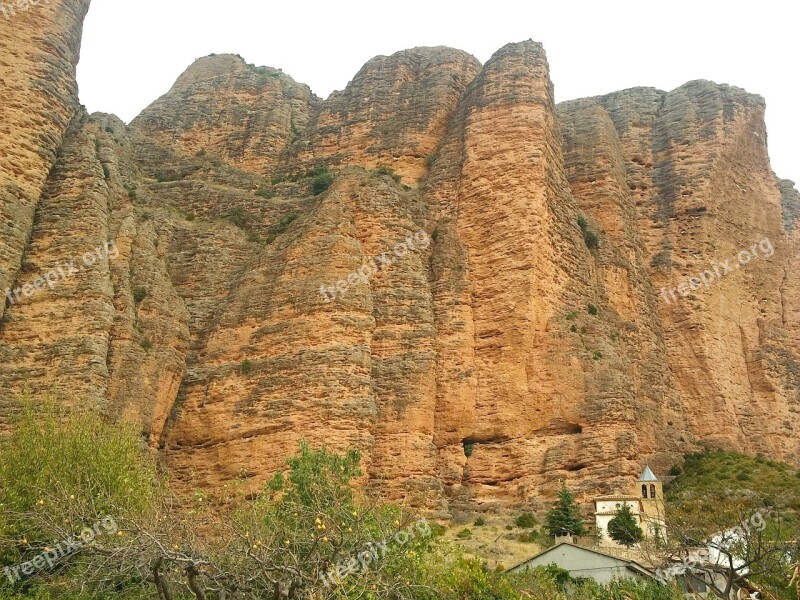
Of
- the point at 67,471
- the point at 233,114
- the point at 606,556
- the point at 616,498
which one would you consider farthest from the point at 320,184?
the point at 606,556

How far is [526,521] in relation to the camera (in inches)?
1309

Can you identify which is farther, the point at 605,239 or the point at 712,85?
the point at 712,85

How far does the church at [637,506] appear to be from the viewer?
32562 mm

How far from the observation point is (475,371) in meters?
38.1

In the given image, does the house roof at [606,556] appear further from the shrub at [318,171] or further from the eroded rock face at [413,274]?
the shrub at [318,171]

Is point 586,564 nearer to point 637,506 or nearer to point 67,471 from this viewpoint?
point 637,506

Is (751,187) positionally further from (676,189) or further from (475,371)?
(475,371)

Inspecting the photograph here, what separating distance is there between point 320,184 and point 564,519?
20705 millimetres

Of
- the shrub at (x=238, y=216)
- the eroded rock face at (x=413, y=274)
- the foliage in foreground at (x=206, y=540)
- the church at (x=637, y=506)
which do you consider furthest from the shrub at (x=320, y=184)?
the church at (x=637, y=506)

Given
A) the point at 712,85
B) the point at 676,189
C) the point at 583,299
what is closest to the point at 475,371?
the point at 583,299

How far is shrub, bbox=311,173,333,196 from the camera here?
45281mm

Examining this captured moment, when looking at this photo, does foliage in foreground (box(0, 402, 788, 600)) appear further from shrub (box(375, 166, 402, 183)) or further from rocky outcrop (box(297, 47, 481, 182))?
rocky outcrop (box(297, 47, 481, 182))

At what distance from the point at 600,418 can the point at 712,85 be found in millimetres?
26728

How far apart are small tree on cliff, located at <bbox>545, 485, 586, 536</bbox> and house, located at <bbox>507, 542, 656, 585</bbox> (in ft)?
8.68
